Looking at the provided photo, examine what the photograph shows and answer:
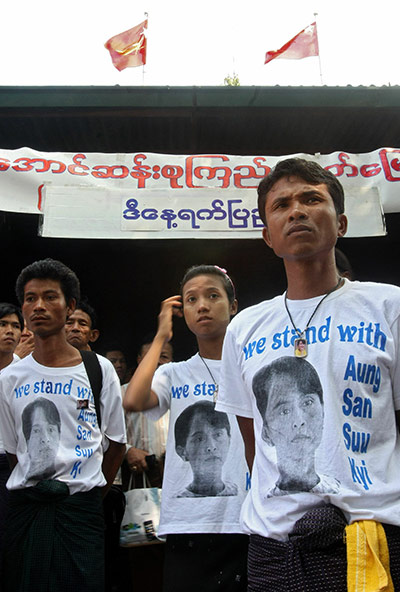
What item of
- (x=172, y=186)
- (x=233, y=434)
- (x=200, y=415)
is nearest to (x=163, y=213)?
(x=172, y=186)

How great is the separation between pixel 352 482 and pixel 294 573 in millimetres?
251

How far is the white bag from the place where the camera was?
250 centimetres

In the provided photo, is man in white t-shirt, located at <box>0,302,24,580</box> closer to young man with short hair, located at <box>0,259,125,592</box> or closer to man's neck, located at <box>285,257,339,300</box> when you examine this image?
young man with short hair, located at <box>0,259,125,592</box>

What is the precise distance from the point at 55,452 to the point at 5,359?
1122mm

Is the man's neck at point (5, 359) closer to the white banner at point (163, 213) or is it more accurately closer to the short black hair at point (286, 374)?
the white banner at point (163, 213)

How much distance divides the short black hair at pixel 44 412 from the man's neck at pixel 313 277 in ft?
4.24

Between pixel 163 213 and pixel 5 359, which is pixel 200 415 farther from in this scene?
pixel 163 213

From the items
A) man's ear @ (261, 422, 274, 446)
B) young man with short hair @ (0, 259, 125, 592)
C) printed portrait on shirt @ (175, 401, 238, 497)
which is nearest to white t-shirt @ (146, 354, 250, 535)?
printed portrait on shirt @ (175, 401, 238, 497)

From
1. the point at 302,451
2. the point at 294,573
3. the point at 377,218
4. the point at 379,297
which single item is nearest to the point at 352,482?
the point at 302,451

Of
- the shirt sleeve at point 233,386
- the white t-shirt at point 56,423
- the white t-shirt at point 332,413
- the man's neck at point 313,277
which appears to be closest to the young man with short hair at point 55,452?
the white t-shirt at point 56,423

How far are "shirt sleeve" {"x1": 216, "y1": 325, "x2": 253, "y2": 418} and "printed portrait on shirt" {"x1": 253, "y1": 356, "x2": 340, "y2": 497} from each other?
168 millimetres

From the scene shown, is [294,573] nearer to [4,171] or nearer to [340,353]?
[340,353]

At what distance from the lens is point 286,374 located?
1.36 meters
